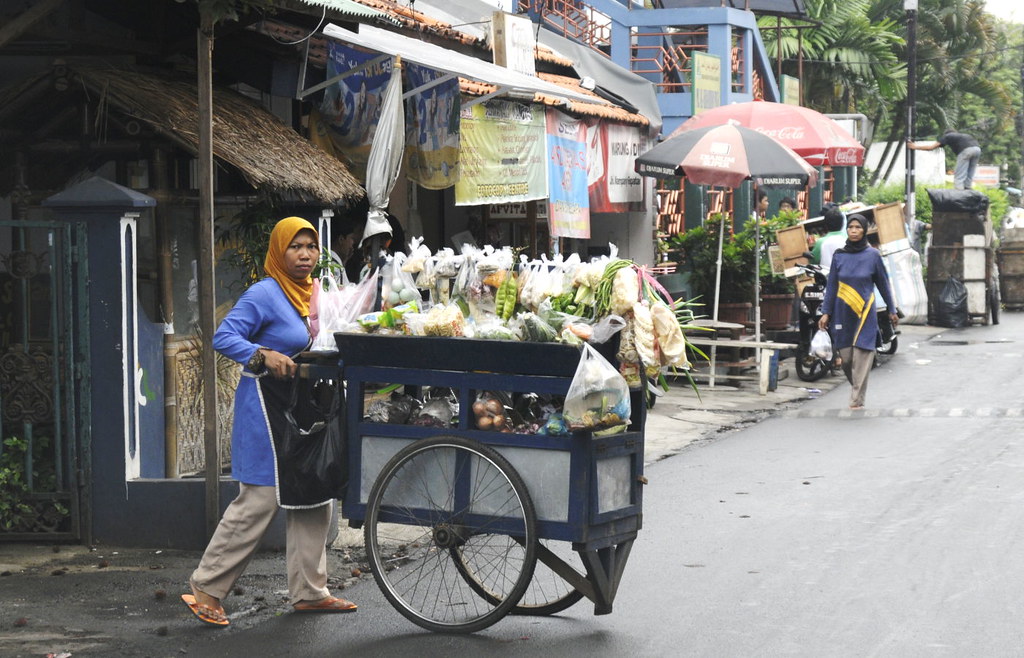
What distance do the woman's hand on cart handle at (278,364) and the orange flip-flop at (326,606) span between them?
3.57ft

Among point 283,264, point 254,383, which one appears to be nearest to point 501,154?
point 283,264

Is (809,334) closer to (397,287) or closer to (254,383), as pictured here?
(397,287)

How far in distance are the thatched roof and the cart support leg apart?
3.18 metres

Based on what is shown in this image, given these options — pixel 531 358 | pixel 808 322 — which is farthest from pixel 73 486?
pixel 808 322

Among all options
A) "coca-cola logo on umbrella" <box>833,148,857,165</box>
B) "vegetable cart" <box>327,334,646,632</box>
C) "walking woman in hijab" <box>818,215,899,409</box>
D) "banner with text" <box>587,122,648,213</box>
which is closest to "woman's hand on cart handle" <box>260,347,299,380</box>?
"vegetable cart" <box>327,334,646,632</box>

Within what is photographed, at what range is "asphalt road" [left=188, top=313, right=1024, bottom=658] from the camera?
547cm

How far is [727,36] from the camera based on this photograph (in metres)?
21.9

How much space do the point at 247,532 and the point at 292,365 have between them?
2.62ft

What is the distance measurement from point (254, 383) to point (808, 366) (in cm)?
1070

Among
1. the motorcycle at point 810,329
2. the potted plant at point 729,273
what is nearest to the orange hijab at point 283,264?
the motorcycle at point 810,329

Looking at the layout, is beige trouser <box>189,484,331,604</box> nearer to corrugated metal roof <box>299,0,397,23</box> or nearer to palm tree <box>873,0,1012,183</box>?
corrugated metal roof <box>299,0,397,23</box>

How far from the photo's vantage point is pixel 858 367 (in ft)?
41.9

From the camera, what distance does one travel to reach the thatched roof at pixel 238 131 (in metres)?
7.39

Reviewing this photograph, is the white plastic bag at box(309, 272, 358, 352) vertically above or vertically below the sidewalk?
above
